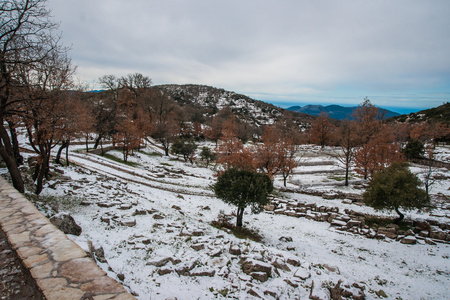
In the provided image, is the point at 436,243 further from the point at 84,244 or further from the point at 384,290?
the point at 84,244

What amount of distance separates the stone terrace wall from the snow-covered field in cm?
94

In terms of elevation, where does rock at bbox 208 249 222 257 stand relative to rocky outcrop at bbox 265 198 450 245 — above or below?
above

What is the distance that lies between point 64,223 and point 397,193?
1976 centimetres

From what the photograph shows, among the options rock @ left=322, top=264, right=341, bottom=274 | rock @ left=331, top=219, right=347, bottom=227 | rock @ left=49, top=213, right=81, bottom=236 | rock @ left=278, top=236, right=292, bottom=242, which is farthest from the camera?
rock @ left=331, top=219, right=347, bottom=227

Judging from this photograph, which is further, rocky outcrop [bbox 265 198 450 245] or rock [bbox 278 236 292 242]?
rocky outcrop [bbox 265 198 450 245]

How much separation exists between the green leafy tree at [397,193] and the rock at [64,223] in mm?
19031

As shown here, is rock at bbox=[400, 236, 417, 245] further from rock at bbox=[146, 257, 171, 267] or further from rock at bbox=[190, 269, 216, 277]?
rock at bbox=[146, 257, 171, 267]

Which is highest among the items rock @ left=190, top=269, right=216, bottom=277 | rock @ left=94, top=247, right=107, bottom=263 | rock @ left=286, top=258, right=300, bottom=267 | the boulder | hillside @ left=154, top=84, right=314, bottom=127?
hillside @ left=154, top=84, right=314, bottom=127

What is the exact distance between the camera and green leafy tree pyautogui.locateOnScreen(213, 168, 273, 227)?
46.1ft

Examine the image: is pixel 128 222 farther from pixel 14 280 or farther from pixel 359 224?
pixel 359 224

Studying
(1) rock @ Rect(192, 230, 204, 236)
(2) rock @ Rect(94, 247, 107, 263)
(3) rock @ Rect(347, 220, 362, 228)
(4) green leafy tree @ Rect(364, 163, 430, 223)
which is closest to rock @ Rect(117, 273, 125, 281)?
(2) rock @ Rect(94, 247, 107, 263)

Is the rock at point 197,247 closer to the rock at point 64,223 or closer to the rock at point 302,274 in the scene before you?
the rock at point 302,274

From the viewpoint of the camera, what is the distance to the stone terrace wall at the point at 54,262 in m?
3.35

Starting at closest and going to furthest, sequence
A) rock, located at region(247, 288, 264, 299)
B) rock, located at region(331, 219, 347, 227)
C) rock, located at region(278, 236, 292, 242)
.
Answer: rock, located at region(247, 288, 264, 299), rock, located at region(278, 236, 292, 242), rock, located at region(331, 219, 347, 227)
